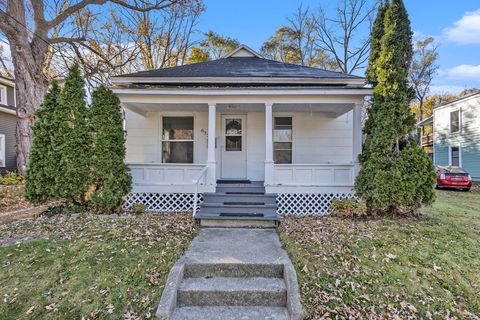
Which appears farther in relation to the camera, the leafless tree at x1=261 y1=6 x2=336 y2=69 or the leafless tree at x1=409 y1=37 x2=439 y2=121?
the leafless tree at x1=409 y1=37 x2=439 y2=121

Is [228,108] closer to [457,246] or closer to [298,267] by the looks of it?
[298,267]

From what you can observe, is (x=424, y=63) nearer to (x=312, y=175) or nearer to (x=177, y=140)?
(x=312, y=175)

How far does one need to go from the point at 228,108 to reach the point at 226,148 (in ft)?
4.21

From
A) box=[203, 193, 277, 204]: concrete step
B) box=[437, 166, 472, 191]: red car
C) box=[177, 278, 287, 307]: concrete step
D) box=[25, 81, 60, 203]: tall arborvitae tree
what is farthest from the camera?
box=[437, 166, 472, 191]: red car

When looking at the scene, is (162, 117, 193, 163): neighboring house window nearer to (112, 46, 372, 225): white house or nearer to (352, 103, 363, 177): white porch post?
(112, 46, 372, 225): white house

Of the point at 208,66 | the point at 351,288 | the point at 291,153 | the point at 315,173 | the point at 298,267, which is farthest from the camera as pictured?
the point at 208,66

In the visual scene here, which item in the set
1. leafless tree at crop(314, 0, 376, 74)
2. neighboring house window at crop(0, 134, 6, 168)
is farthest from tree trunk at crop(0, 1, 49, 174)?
leafless tree at crop(314, 0, 376, 74)

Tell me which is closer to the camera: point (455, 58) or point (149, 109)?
point (149, 109)

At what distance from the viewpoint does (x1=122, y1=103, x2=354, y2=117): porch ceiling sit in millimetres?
7342

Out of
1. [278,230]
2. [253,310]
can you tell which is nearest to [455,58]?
[278,230]

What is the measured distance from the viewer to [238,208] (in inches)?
249

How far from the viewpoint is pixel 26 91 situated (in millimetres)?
9891

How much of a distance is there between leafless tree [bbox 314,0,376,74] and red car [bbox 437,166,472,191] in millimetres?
11000

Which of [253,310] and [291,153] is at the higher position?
[291,153]
